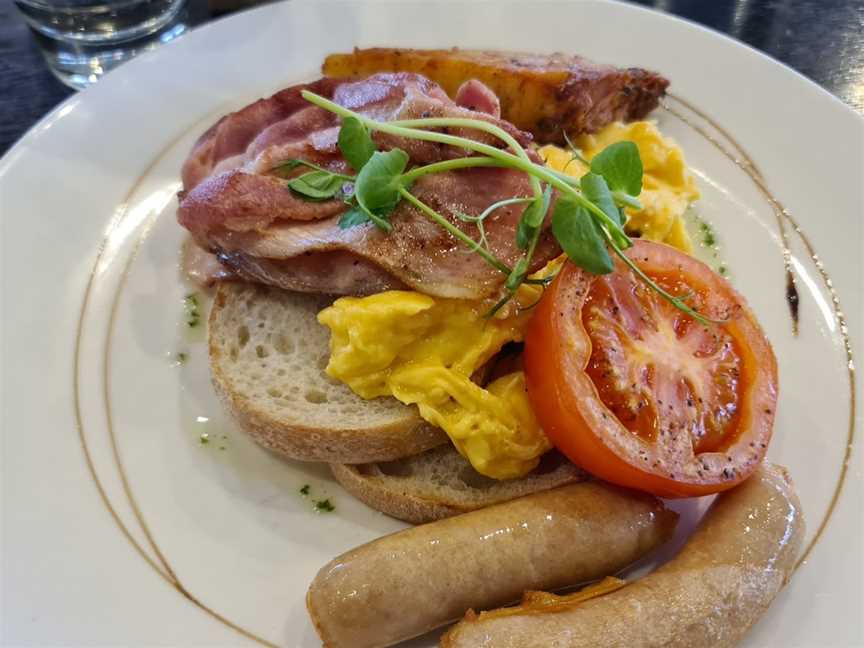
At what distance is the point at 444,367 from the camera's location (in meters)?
2.27

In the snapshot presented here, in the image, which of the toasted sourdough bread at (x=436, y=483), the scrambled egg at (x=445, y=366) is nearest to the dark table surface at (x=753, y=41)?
the scrambled egg at (x=445, y=366)

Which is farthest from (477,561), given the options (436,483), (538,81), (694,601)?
(538,81)

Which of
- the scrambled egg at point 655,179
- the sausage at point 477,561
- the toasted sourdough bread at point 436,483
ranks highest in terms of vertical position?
the scrambled egg at point 655,179

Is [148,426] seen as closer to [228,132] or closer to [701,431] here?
[228,132]

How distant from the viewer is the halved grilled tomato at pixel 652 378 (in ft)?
6.81

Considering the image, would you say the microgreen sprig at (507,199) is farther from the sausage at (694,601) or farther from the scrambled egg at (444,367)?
the sausage at (694,601)

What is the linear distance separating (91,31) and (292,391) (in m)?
2.40

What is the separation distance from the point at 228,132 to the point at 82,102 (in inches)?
32.8

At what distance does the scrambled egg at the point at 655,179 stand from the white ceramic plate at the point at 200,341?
27 cm

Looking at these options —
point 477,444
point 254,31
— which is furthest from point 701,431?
point 254,31

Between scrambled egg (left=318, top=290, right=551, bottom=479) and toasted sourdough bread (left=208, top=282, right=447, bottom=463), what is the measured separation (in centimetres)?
11

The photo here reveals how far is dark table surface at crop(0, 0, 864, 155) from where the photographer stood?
12.5 ft

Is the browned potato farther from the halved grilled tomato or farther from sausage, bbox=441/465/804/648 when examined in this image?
sausage, bbox=441/465/804/648

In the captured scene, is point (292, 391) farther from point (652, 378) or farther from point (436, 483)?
point (652, 378)
